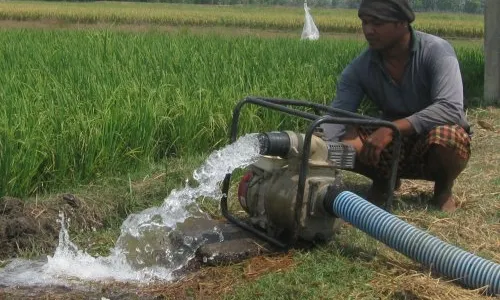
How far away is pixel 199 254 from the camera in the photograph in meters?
3.44

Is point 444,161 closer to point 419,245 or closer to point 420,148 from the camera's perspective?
point 420,148

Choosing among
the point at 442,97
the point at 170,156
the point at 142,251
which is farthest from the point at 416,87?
the point at 170,156

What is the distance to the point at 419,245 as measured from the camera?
122 inches

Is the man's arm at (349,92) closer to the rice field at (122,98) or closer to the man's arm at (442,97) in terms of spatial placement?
the man's arm at (442,97)

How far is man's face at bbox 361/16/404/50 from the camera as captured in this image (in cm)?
379

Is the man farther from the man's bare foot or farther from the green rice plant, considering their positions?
the green rice plant

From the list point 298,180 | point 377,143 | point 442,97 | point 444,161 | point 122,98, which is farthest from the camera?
point 122,98

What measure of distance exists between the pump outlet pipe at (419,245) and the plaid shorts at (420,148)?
70cm

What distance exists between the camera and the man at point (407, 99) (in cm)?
379

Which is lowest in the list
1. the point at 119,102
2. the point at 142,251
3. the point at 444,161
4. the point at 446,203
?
the point at 142,251

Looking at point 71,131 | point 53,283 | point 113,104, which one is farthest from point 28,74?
point 53,283

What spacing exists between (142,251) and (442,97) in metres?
1.59

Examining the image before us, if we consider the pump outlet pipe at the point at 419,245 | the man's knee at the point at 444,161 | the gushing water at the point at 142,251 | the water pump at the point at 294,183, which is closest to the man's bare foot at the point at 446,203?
the man's knee at the point at 444,161

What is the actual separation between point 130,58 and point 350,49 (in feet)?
15.6
